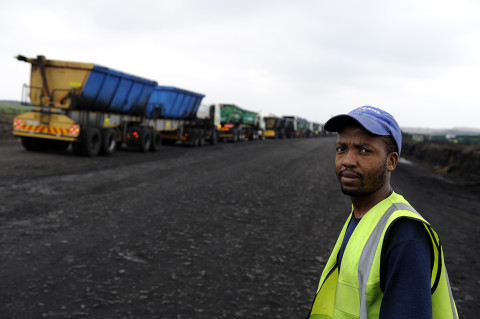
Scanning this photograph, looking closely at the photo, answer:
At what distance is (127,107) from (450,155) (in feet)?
60.8

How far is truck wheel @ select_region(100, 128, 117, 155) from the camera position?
15.2 m

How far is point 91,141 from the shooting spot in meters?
14.4

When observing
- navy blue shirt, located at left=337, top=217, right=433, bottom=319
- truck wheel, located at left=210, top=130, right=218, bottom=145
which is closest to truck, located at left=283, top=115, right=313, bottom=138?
truck wheel, located at left=210, top=130, right=218, bottom=145

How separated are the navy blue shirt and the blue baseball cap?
394 millimetres

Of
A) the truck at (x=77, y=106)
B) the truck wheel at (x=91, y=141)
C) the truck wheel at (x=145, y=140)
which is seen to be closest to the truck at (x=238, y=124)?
the truck wheel at (x=145, y=140)

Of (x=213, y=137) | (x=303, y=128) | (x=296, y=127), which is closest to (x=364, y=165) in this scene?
(x=213, y=137)

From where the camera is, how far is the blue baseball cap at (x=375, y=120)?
1491mm

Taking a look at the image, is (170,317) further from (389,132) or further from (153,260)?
(389,132)

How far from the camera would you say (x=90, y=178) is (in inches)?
388

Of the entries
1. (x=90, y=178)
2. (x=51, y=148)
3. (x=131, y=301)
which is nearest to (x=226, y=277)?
(x=131, y=301)

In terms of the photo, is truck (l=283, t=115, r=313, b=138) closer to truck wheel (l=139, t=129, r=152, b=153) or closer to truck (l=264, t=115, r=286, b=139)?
truck (l=264, t=115, r=286, b=139)

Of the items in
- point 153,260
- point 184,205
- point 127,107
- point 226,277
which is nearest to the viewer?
point 226,277

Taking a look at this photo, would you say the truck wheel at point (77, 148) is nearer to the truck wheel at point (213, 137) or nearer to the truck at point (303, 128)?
the truck wheel at point (213, 137)

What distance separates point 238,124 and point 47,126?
2451 cm
